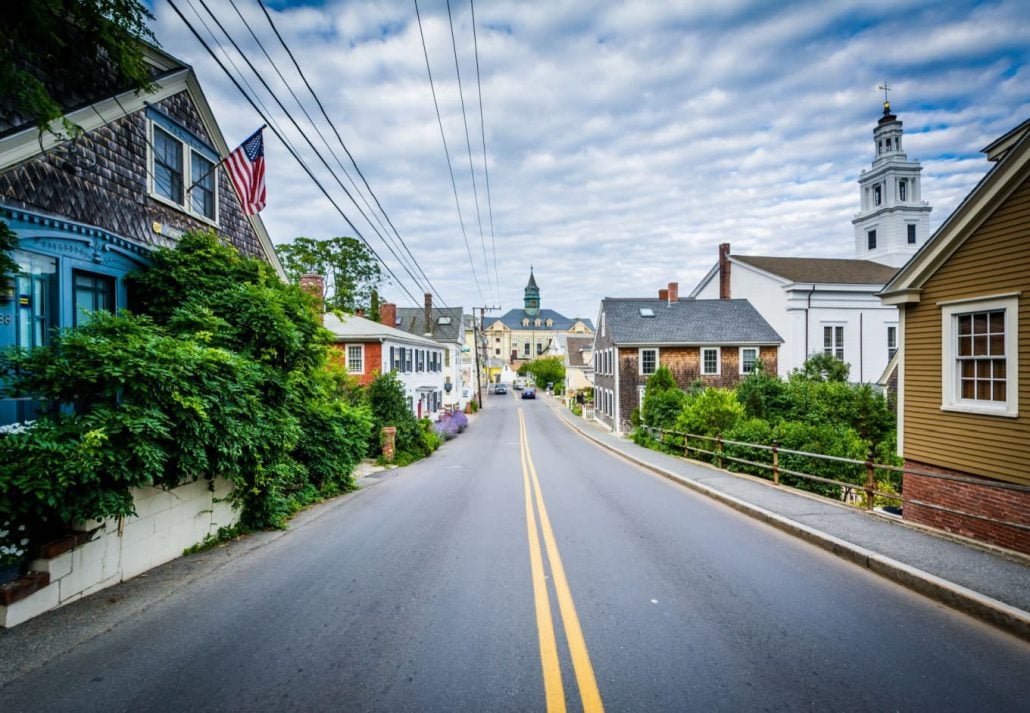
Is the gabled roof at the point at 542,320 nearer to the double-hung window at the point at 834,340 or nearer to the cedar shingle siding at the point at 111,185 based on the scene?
the double-hung window at the point at 834,340

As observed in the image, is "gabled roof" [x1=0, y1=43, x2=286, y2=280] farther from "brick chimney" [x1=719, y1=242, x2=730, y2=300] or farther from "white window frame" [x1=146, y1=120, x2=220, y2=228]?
"brick chimney" [x1=719, y1=242, x2=730, y2=300]

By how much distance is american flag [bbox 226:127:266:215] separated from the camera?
9.22 m

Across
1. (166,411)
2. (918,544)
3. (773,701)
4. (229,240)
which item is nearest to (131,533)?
(166,411)

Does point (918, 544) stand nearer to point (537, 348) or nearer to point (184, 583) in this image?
point (184, 583)

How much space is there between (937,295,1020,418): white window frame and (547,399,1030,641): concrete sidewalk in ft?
6.90

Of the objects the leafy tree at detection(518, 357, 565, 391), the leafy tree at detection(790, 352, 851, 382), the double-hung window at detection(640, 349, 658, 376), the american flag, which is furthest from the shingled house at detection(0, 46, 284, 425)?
Answer: the leafy tree at detection(518, 357, 565, 391)

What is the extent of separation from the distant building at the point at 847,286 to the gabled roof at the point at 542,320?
275 ft

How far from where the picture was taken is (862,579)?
5.44 meters

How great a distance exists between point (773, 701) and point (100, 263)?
971 cm

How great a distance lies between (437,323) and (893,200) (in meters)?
47.0

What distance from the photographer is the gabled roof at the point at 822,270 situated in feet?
116

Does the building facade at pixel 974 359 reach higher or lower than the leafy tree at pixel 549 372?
higher

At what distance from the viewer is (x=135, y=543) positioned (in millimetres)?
5535

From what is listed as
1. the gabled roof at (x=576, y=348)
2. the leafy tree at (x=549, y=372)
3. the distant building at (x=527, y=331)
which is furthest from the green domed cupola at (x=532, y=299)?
the gabled roof at (x=576, y=348)
